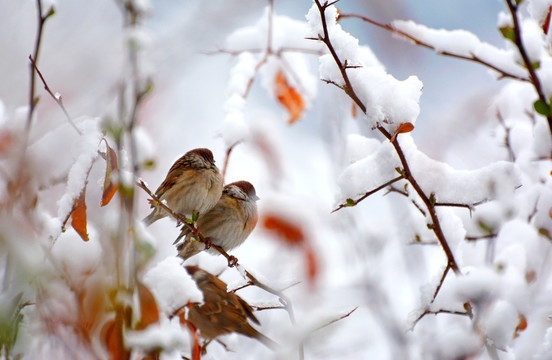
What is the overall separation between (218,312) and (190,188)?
2.40ft

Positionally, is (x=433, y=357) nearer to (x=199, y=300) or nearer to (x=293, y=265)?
(x=199, y=300)

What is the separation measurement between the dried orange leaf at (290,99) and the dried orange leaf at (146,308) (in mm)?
1721

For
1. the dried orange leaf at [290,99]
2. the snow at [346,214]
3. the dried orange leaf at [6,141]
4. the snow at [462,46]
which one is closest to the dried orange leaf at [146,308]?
the snow at [346,214]

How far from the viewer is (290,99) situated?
261 centimetres

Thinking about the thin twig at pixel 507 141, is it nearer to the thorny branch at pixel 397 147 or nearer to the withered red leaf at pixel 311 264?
the thorny branch at pixel 397 147

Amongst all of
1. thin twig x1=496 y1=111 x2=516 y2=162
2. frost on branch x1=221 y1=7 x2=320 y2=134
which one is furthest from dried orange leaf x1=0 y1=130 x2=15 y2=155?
thin twig x1=496 y1=111 x2=516 y2=162

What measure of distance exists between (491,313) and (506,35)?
0.55 metres

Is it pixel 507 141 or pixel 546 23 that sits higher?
pixel 507 141

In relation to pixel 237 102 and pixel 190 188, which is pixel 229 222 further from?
pixel 237 102

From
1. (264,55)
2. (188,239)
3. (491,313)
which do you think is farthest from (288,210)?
(491,313)

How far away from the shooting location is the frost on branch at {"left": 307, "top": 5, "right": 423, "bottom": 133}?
4.13 ft

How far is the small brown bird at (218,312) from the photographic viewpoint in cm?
283

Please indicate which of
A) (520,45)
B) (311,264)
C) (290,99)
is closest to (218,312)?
(311,264)

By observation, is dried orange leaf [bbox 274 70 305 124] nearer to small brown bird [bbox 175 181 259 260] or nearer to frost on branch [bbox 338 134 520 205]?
small brown bird [bbox 175 181 259 260]
